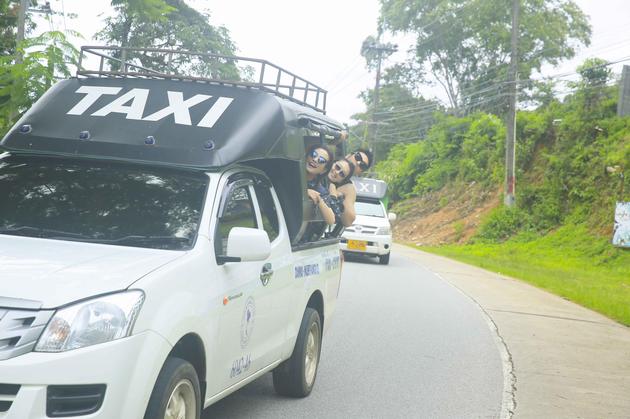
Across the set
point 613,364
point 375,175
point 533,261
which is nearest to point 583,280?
point 533,261

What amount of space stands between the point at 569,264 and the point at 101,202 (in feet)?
86.7

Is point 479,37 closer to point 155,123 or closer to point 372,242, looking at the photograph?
point 372,242

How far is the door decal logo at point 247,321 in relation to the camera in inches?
230

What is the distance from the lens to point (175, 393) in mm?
4859

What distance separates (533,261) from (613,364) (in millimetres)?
21725

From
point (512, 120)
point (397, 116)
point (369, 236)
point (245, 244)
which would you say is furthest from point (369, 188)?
point (397, 116)

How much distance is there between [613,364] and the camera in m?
10.6

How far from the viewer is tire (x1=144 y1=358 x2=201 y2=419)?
4559 millimetres

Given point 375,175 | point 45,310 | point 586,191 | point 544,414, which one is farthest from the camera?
point 375,175

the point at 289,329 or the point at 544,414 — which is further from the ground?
the point at 289,329

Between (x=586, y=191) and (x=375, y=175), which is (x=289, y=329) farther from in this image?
(x=375, y=175)

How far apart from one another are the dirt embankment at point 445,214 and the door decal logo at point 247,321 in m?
36.5

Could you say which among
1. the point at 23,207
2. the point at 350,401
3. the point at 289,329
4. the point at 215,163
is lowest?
the point at 350,401

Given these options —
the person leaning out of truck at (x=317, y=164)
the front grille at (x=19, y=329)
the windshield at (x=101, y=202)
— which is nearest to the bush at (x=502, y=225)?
the person leaning out of truck at (x=317, y=164)
